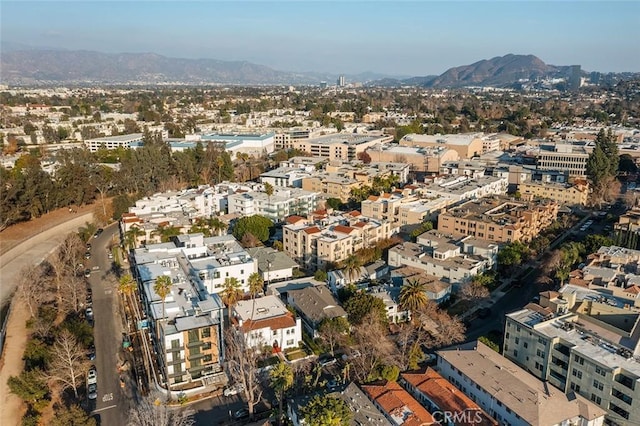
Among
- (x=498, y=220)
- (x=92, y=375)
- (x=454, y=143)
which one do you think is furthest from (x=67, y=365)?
(x=454, y=143)

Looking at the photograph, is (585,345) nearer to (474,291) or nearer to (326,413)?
(474,291)

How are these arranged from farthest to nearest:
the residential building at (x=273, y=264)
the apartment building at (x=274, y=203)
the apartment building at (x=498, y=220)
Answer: the apartment building at (x=274, y=203)
the apartment building at (x=498, y=220)
the residential building at (x=273, y=264)

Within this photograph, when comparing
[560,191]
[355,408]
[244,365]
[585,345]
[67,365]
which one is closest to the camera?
[355,408]

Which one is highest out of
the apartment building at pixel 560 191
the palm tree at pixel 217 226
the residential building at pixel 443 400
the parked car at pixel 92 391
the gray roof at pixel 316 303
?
the apartment building at pixel 560 191

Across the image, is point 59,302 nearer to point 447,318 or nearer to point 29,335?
point 29,335

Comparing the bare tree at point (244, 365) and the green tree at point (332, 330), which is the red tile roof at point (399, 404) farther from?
the green tree at point (332, 330)

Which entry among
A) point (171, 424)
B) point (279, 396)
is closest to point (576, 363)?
point (279, 396)

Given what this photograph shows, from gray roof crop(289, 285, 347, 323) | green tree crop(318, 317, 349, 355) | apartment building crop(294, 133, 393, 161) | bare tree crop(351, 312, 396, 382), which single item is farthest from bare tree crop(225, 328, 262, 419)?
apartment building crop(294, 133, 393, 161)

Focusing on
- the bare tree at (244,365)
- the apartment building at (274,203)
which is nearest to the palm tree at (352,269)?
the bare tree at (244,365)
